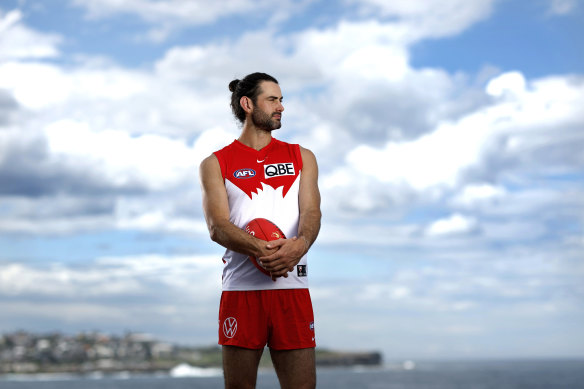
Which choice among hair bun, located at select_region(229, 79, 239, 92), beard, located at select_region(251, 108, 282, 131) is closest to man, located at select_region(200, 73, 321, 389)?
beard, located at select_region(251, 108, 282, 131)

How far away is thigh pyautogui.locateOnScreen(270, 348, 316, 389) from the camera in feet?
16.5

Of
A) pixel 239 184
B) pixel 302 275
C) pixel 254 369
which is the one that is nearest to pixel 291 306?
pixel 302 275

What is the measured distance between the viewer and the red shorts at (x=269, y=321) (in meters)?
5.02

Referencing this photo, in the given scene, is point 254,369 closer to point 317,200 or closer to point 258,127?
point 317,200

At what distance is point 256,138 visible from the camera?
543cm

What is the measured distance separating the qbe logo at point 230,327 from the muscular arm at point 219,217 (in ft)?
1.82

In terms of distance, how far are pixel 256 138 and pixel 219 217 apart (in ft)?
2.50

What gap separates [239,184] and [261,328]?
1083 millimetres

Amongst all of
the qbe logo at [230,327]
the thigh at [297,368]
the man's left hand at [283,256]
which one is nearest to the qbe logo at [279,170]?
the man's left hand at [283,256]

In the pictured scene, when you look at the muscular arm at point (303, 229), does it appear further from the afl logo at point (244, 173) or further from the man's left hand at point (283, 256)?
the afl logo at point (244, 173)

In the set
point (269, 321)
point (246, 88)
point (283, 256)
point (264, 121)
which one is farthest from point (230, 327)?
point (246, 88)

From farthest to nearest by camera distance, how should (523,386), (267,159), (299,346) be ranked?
(523,386)
(267,159)
(299,346)

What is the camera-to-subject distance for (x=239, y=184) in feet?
17.1

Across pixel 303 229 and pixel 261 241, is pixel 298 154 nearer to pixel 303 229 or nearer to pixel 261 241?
pixel 303 229
